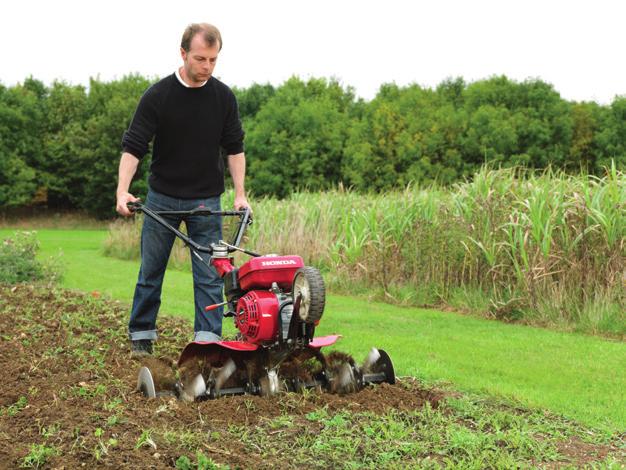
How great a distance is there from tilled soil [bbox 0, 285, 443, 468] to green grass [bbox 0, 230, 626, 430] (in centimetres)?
71

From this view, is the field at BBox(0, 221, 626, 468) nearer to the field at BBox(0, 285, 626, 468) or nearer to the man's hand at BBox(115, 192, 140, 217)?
the field at BBox(0, 285, 626, 468)

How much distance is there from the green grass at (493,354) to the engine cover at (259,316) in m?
1.59

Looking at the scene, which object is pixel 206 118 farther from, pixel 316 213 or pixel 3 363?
pixel 316 213

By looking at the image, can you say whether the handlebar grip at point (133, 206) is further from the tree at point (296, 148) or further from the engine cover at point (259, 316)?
the tree at point (296, 148)

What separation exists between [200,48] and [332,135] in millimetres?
30018

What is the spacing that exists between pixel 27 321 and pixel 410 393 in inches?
175

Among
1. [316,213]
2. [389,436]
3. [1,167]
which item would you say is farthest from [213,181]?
[1,167]

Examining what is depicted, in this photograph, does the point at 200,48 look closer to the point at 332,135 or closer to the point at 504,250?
the point at 504,250

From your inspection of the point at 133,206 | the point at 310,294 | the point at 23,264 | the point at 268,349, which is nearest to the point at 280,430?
the point at 268,349

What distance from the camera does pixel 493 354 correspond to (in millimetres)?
6609

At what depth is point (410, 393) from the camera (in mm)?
4816

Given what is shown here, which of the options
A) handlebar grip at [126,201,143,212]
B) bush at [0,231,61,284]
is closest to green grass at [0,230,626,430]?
bush at [0,231,61,284]

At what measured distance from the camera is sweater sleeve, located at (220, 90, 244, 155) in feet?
19.0

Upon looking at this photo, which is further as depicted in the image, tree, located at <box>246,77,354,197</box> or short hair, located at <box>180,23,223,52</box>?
tree, located at <box>246,77,354,197</box>
